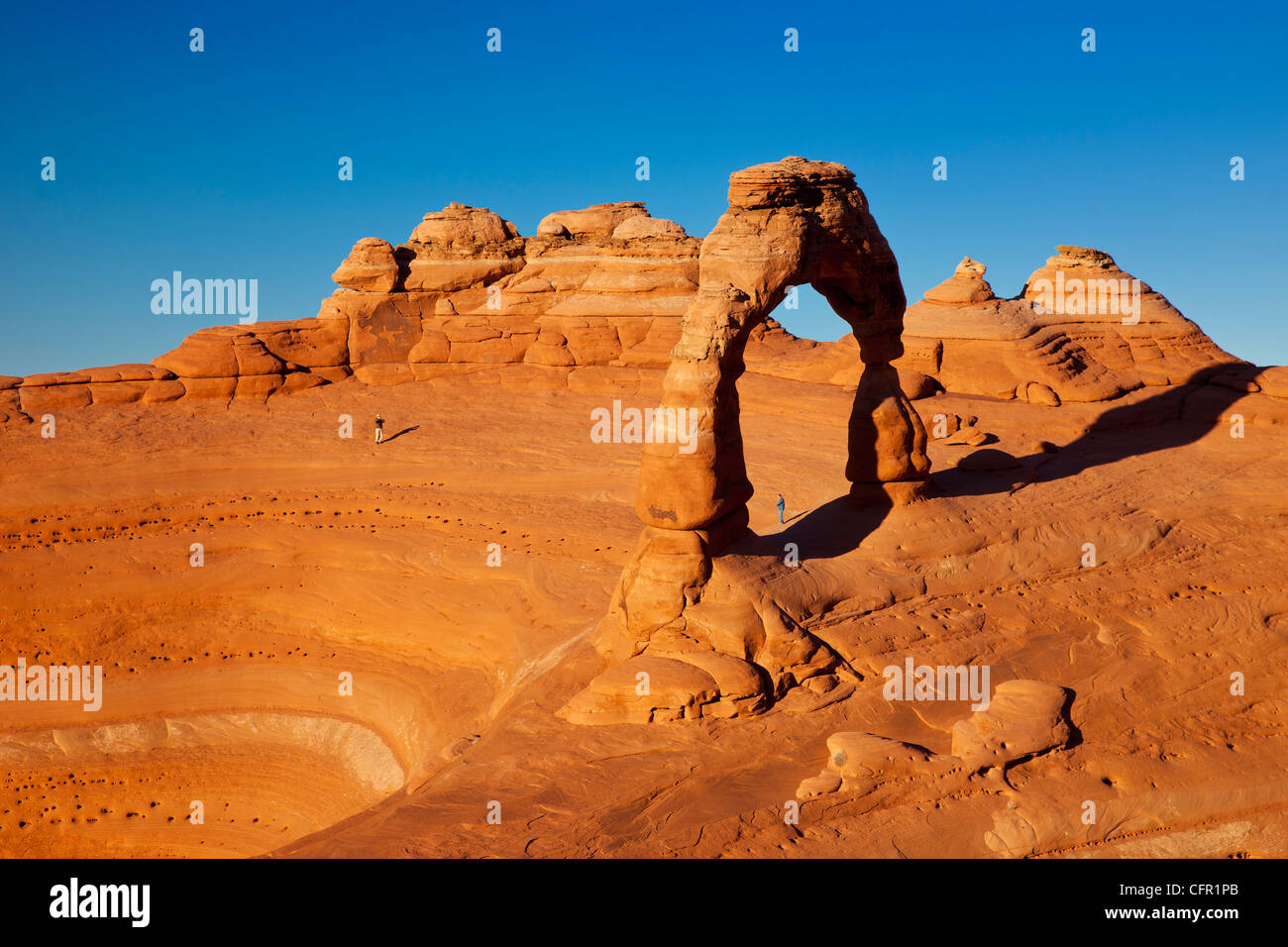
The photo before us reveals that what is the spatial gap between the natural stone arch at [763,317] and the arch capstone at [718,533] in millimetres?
20

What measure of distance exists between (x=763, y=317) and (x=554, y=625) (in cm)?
543

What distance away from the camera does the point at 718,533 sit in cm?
1227

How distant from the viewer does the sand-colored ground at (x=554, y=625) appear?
9539 mm

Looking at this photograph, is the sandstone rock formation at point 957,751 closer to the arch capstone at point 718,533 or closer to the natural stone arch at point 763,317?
the arch capstone at point 718,533

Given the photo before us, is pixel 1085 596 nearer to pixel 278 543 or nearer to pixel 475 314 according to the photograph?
pixel 278 543

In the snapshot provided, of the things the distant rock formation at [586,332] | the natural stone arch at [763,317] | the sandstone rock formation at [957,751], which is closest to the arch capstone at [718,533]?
the natural stone arch at [763,317]

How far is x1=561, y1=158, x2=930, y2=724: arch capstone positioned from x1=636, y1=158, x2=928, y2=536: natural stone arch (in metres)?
0.02

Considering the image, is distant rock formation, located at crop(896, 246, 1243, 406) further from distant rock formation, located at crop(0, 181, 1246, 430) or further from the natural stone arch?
the natural stone arch

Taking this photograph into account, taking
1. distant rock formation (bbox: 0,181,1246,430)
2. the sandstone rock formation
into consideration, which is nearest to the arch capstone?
the sandstone rock formation

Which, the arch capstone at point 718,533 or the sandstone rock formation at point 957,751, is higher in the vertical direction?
the arch capstone at point 718,533

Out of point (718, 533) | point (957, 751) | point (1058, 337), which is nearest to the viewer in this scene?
point (957, 751)

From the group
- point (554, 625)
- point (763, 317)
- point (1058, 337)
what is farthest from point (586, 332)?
point (763, 317)

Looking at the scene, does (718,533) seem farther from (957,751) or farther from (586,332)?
(586,332)

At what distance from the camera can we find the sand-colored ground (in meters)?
9.54
